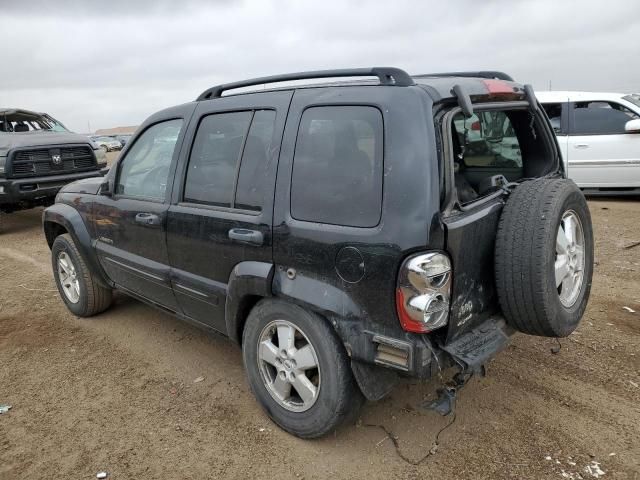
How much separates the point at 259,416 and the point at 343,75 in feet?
6.46

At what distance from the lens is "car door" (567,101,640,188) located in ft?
26.5

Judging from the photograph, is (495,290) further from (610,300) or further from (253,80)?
(610,300)

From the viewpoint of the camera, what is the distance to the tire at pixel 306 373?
243 cm

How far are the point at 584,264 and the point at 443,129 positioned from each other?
1.30 meters

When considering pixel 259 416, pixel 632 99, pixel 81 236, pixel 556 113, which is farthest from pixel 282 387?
pixel 632 99

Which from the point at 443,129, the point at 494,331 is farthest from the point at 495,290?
the point at 443,129

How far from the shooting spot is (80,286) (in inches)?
173

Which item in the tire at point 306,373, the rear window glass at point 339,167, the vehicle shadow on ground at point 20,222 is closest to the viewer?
the rear window glass at point 339,167

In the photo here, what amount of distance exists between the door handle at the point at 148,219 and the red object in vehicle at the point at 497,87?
2.14 m

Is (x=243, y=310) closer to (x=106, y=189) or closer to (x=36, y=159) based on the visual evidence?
(x=106, y=189)

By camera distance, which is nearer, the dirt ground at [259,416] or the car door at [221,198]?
the dirt ground at [259,416]

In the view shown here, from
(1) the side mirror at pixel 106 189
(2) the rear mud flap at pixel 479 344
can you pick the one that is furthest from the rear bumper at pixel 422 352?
(1) the side mirror at pixel 106 189

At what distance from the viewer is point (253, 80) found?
9.85ft

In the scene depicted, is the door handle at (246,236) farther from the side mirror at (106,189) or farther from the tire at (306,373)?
the side mirror at (106,189)
